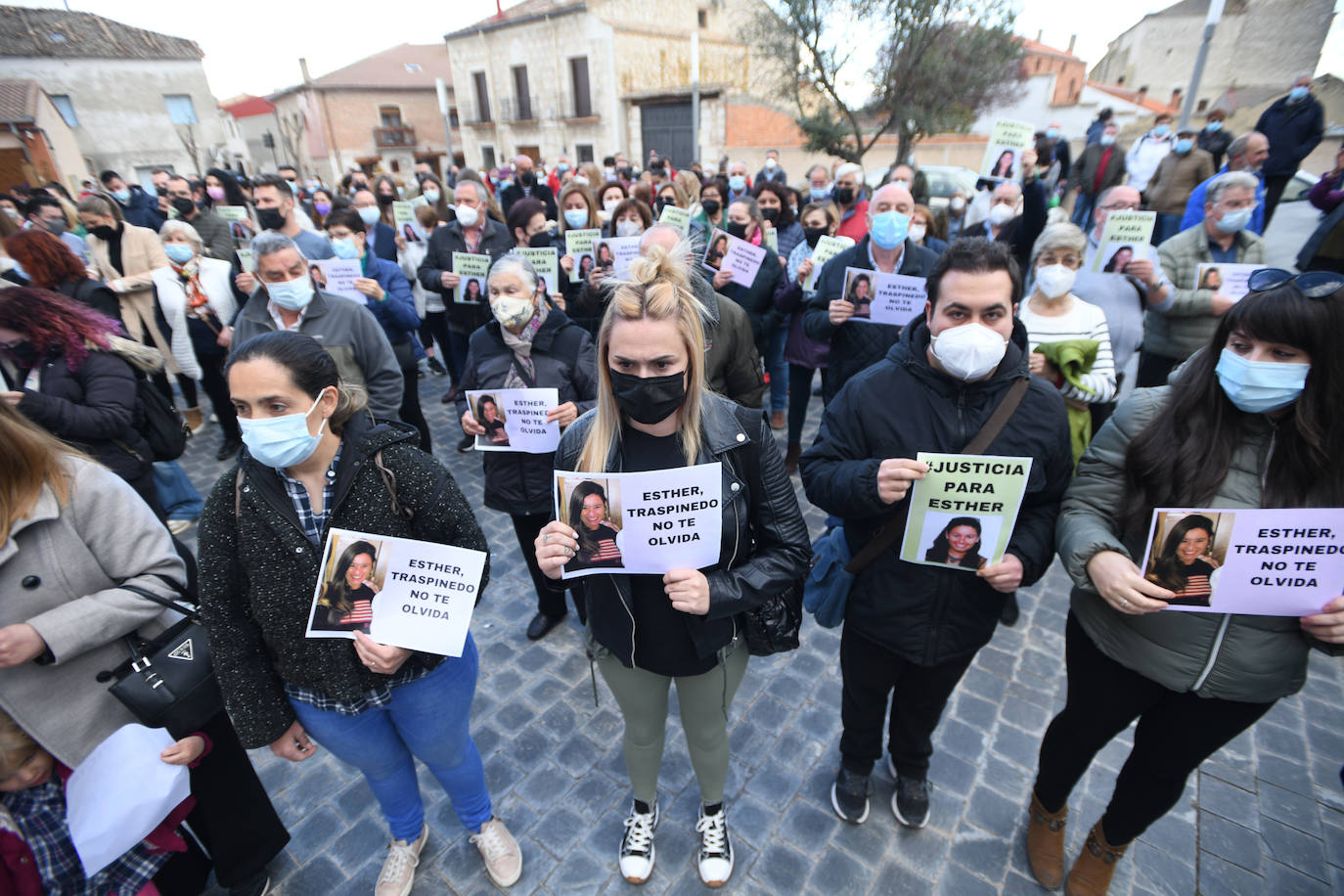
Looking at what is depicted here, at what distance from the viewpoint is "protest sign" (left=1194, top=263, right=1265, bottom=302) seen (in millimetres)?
3719

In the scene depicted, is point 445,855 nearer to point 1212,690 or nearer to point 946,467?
point 946,467

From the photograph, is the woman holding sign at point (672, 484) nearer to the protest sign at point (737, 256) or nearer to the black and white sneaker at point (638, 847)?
the black and white sneaker at point (638, 847)

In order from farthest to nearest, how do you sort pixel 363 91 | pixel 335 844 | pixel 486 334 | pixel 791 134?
pixel 363 91
pixel 791 134
pixel 486 334
pixel 335 844

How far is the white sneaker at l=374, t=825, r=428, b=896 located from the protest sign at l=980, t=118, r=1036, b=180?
811cm

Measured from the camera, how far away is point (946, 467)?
194cm

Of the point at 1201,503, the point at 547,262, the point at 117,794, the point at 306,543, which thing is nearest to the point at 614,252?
the point at 547,262

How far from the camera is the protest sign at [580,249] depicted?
5578 millimetres

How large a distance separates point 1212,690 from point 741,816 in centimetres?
193

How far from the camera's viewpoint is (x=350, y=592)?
184 centimetres

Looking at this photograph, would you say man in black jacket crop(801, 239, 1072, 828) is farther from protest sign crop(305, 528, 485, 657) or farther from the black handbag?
the black handbag

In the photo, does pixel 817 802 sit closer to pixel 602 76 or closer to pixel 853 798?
pixel 853 798

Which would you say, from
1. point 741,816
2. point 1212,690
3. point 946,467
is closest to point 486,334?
point 946,467

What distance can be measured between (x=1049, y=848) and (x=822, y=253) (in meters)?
4.16

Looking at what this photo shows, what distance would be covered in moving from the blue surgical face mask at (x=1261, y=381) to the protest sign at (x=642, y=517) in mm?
1547
